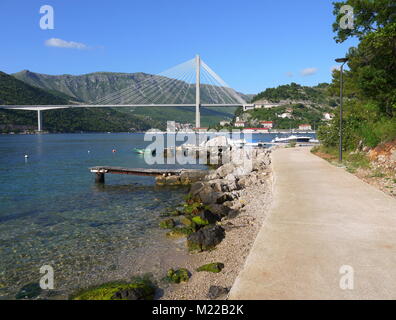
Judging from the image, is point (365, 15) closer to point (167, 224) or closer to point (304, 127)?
point (167, 224)

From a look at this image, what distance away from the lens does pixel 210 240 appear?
8.27m

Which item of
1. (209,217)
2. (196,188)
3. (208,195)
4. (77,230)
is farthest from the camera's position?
(196,188)

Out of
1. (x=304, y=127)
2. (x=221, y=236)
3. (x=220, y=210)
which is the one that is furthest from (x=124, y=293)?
(x=304, y=127)

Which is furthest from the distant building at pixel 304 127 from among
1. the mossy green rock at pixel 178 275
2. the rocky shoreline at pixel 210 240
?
the mossy green rock at pixel 178 275

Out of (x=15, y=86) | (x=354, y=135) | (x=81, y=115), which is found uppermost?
(x=15, y=86)

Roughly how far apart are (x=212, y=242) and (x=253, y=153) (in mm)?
22947

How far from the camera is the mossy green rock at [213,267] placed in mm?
6484

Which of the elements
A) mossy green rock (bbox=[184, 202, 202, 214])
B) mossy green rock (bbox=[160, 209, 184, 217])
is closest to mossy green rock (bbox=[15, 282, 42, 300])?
mossy green rock (bbox=[160, 209, 184, 217])

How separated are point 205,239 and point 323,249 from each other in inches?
145

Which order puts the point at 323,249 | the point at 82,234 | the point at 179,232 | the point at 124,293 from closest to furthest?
the point at 323,249, the point at 124,293, the point at 179,232, the point at 82,234

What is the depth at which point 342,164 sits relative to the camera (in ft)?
51.6
